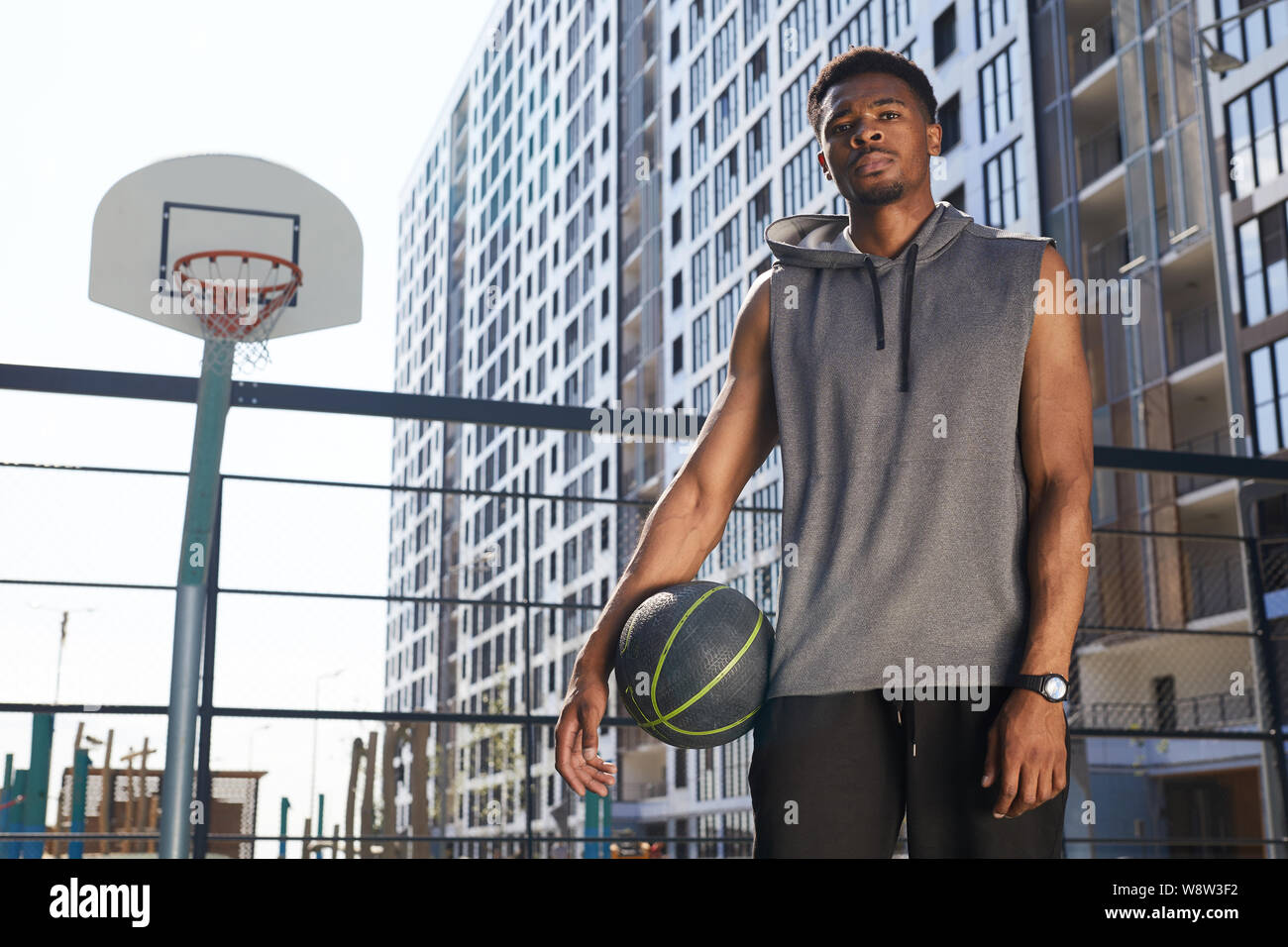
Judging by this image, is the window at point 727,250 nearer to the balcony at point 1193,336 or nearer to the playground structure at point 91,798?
the balcony at point 1193,336

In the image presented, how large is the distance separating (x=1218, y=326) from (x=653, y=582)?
87.3ft

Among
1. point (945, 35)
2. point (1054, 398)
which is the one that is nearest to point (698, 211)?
point (945, 35)

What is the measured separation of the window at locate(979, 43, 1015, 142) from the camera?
3128cm

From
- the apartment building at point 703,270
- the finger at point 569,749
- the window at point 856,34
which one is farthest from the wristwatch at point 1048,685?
the window at point 856,34

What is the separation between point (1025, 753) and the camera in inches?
77.0

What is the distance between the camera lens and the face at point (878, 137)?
2.31 metres

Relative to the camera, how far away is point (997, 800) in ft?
6.55

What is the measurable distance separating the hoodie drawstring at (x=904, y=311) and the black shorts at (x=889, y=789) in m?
0.51

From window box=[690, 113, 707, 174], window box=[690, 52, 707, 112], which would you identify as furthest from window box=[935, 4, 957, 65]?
window box=[690, 52, 707, 112]

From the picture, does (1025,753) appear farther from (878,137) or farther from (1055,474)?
(878,137)

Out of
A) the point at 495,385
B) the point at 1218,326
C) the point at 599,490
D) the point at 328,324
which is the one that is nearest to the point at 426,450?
the point at 495,385

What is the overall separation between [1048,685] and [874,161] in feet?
2.92
